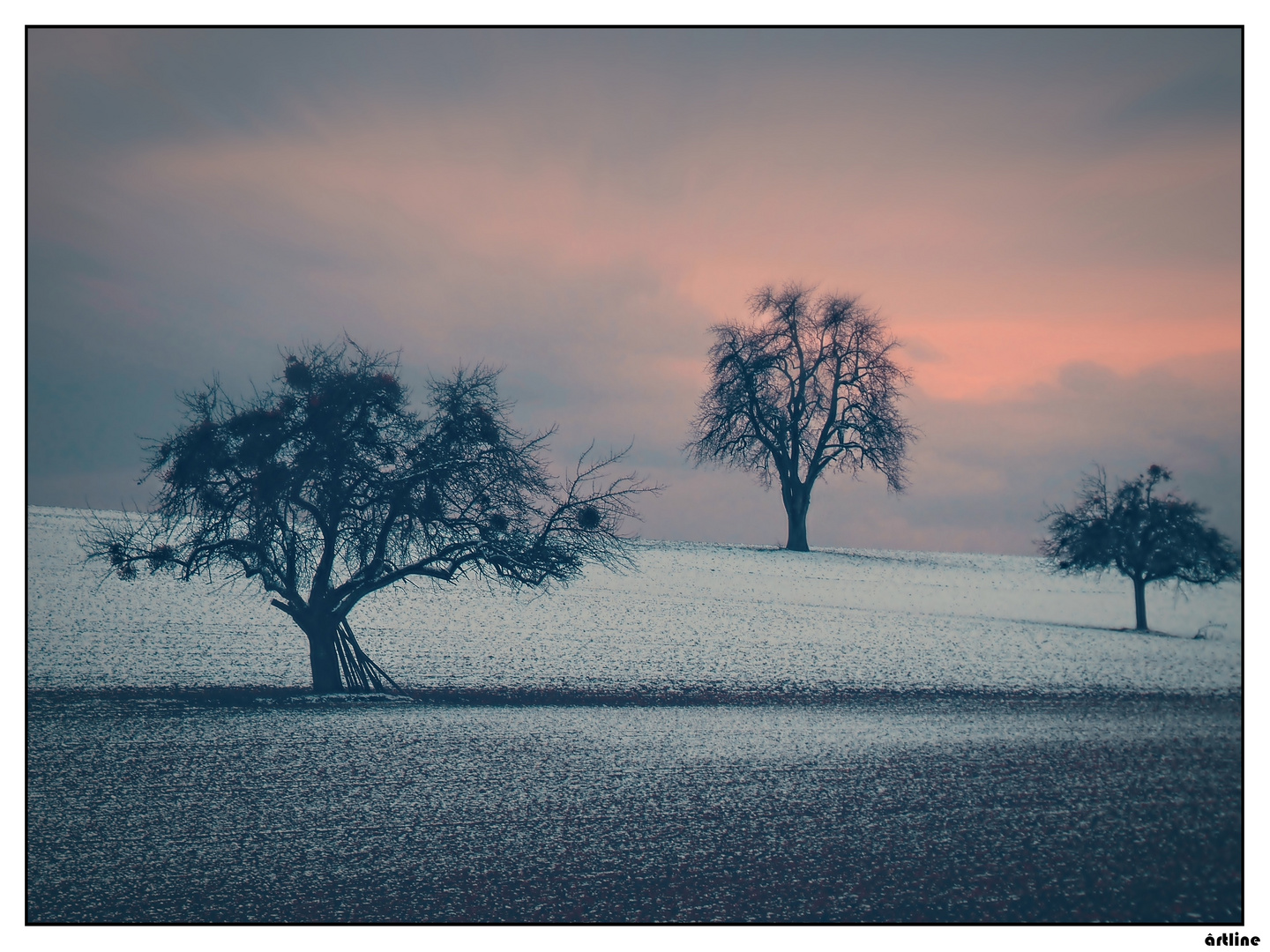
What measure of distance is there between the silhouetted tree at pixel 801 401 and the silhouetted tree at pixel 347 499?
6.56ft

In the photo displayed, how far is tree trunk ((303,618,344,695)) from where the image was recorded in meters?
8.30

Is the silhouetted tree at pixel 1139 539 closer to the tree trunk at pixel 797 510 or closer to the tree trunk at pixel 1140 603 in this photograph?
the tree trunk at pixel 1140 603

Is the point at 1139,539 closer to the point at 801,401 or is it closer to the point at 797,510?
the point at 797,510

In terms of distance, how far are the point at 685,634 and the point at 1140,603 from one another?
477 centimetres

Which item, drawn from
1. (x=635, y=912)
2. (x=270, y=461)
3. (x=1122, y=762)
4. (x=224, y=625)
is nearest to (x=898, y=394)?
(x=1122, y=762)

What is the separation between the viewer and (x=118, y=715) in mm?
7305

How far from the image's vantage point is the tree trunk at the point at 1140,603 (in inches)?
292

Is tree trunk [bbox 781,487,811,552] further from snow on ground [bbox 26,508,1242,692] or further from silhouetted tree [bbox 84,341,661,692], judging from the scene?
silhouetted tree [bbox 84,341,661,692]

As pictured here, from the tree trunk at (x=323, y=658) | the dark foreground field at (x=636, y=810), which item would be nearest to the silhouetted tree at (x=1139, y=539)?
the dark foreground field at (x=636, y=810)

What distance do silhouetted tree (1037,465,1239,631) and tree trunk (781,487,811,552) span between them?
8.84 feet

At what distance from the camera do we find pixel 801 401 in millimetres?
11695

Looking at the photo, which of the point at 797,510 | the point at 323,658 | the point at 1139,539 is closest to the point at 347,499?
the point at 323,658

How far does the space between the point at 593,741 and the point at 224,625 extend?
4861 mm

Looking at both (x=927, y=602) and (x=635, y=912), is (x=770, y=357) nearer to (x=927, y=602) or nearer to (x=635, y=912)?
(x=927, y=602)
